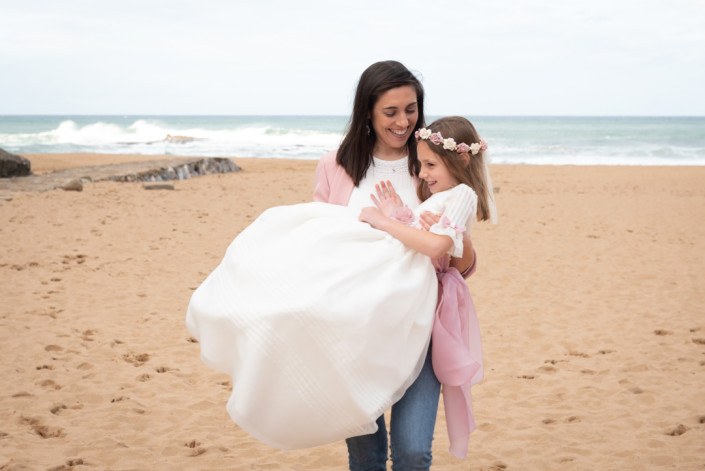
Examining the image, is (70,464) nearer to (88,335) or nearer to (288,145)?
(88,335)

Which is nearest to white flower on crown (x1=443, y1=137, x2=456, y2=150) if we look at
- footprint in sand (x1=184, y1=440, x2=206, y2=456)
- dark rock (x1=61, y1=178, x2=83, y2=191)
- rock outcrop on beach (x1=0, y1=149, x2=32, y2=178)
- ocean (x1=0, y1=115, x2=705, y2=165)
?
footprint in sand (x1=184, y1=440, x2=206, y2=456)

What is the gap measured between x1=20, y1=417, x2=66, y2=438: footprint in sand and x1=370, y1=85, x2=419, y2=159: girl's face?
9.37 ft

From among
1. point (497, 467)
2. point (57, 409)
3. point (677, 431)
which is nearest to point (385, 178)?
point (497, 467)

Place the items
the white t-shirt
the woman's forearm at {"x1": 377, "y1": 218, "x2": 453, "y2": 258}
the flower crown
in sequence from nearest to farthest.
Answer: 1. the woman's forearm at {"x1": 377, "y1": 218, "x2": 453, "y2": 258}
2. the flower crown
3. the white t-shirt

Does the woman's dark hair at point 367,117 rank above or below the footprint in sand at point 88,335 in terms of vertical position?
above

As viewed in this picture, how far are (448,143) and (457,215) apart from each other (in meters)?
0.27

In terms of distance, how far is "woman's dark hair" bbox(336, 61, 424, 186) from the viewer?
269 centimetres

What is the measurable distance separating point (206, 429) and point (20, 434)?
109cm

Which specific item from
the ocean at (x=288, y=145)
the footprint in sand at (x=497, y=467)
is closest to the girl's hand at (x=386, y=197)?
the footprint in sand at (x=497, y=467)

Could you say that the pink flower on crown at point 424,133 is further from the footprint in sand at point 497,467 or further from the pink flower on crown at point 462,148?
the footprint in sand at point 497,467

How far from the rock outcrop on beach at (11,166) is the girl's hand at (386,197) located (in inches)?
678

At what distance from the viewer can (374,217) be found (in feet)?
7.95

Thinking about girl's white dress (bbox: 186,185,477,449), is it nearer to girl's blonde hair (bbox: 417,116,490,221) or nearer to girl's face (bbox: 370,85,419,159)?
girl's blonde hair (bbox: 417,116,490,221)

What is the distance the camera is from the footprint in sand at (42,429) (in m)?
4.25
